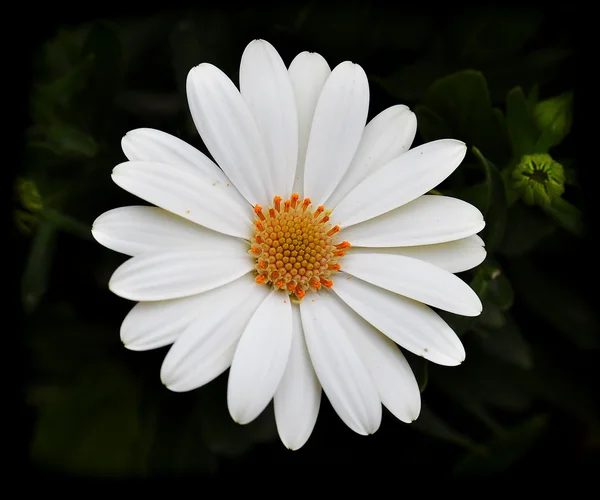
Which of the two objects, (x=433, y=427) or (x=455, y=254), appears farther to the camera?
(x=433, y=427)

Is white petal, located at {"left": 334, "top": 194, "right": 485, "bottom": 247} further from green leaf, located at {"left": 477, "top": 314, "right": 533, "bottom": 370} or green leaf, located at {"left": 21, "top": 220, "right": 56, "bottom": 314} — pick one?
green leaf, located at {"left": 21, "top": 220, "right": 56, "bottom": 314}

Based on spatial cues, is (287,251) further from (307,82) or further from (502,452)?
(502,452)

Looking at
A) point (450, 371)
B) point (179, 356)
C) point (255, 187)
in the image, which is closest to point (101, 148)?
point (255, 187)

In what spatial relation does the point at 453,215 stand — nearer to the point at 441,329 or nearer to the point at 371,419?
the point at 441,329

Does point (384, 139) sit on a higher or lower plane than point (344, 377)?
higher

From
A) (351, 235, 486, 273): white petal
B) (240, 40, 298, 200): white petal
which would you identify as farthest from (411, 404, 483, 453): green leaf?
(240, 40, 298, 200): white petal

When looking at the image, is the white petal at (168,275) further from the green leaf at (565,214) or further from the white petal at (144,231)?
the green leaf at (565,214)

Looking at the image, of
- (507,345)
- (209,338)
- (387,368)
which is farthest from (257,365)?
(507,345)

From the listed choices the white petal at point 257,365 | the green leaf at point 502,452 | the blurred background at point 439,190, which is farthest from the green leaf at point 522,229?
Answer: the white petal at point 257,365
